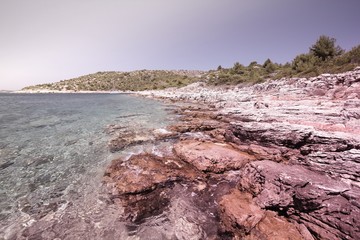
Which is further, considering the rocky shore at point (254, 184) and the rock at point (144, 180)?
the rock at point (144, 180)

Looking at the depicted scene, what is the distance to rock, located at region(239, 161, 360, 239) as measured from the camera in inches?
202

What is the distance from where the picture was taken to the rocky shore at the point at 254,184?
5547mm

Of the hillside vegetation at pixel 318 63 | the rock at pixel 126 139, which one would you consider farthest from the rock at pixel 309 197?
the hillside vegetation at pixel 318 63

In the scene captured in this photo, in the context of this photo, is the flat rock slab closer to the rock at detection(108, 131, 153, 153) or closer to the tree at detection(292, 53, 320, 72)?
the rock at detection(108, 131, 153, 153)

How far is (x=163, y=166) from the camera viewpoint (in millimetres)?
9258

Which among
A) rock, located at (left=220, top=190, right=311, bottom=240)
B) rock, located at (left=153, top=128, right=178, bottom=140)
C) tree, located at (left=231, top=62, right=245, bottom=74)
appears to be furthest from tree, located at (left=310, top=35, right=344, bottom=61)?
rock, located at (left=220, top=190, right=311, bottom=240)

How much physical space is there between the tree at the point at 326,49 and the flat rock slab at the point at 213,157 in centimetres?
4416

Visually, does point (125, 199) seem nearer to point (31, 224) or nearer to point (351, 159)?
point (31, 224)

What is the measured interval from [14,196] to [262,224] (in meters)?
8.65

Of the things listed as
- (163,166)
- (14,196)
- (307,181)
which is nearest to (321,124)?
(307,181)

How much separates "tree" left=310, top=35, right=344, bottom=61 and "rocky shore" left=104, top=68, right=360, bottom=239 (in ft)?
125

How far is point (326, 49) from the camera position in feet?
136

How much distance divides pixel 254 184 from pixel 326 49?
47715 millimetres

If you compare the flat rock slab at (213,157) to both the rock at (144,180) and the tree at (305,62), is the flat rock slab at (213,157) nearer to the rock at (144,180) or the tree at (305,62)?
the rock at (144,180)
